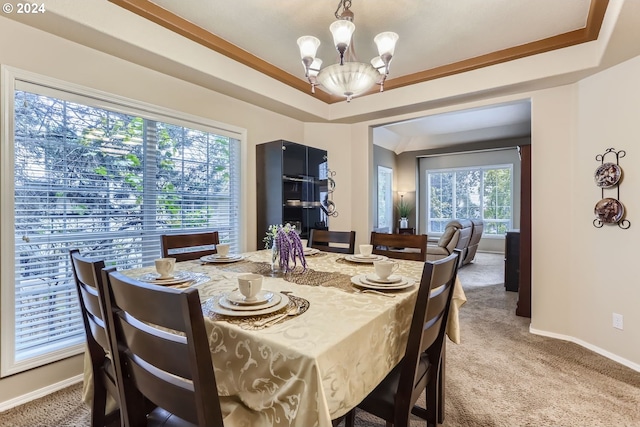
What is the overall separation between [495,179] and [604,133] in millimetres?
5218

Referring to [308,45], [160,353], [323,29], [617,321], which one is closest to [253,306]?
[160,353]

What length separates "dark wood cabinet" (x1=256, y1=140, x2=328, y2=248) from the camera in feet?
10.3

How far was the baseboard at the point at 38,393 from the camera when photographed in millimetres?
1766

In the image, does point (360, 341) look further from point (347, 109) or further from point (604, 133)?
point (347, 109)

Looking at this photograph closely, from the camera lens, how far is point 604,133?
243 cm

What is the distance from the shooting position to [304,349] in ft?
2.53

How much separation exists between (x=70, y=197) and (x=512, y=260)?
478cm

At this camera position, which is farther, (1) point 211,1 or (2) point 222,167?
(2) point 222,167

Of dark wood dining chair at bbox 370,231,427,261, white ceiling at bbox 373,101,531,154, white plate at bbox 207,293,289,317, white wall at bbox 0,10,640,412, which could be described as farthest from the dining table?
white ceiling at bbox 373,101,531,154

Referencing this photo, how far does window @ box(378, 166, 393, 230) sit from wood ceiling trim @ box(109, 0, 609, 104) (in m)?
3.86

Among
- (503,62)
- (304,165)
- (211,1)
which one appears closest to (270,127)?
(304,165)

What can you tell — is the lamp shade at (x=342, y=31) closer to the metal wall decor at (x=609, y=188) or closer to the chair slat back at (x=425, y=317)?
the chair slat back at (x=425, y=317)

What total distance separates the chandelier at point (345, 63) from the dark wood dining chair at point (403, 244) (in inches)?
40.7

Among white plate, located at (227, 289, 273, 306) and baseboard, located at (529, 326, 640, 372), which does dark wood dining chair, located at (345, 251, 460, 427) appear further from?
baseboard, located at (529, 326, 640, 372)
